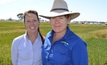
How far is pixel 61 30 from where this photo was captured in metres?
3.80

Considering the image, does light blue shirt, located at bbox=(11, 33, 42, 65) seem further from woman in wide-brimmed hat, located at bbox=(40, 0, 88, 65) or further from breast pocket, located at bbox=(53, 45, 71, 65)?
breast pocket, located at bbox=(53, 45, 71, 65)

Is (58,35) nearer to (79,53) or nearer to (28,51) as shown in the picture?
(79,53)

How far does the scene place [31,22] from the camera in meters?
4.27

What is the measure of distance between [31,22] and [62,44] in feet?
2.45

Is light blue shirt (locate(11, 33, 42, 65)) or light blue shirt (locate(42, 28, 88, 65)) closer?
light blue shirt (locate(42, 28, 88, 65))

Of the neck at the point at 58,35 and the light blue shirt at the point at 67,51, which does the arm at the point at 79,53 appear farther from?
the neck at the point at 58,35

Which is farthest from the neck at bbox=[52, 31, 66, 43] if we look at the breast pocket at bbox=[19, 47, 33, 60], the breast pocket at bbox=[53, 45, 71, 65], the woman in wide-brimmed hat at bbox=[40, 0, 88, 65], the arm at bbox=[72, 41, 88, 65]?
the breast pocket at bbox=[19, 47, 33, 60]

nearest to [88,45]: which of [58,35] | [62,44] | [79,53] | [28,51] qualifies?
[28,51]

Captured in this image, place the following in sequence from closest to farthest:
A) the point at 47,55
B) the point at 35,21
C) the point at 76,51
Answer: the point at 76,51 < the point at 47,55 < the point at 35,21

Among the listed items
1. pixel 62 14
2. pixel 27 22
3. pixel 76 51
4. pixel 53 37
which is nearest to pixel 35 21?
pixel 27 22

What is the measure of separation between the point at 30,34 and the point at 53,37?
0.50 meters

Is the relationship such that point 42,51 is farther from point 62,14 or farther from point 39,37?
point 62,14

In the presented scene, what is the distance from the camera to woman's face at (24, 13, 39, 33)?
4242mm

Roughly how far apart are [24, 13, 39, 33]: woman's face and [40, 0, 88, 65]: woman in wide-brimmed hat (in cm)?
34
